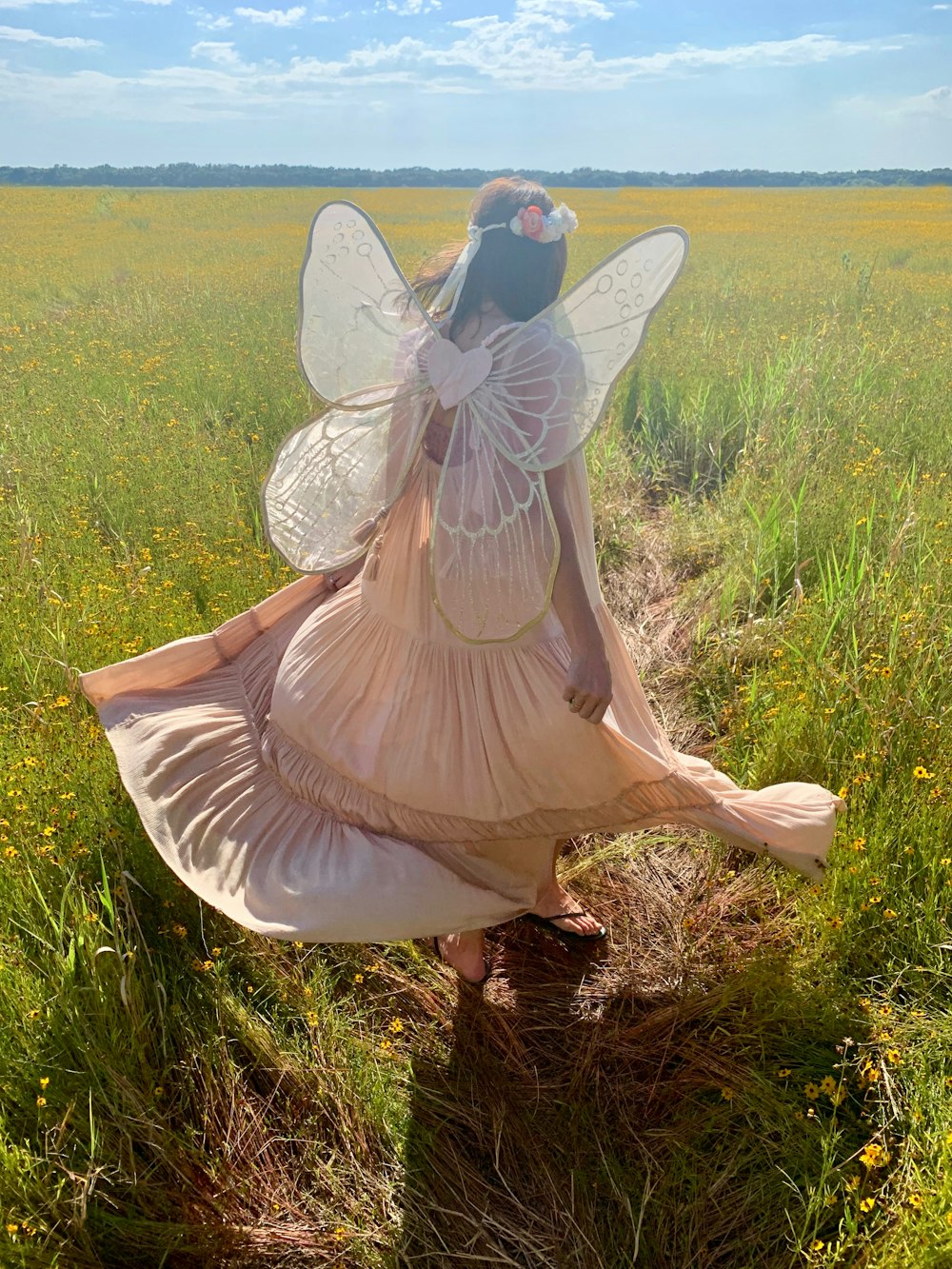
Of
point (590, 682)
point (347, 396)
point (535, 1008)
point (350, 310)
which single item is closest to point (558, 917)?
point (535, 1008)

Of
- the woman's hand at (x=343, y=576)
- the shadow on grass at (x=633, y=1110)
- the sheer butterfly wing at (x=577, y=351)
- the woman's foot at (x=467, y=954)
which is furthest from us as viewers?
the woman's hand at (x=343, y=576)

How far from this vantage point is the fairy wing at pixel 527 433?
131 centimetres

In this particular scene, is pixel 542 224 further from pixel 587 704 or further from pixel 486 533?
pixel 587 704

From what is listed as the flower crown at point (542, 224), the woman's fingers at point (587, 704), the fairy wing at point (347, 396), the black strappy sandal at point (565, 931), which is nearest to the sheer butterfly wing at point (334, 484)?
the fairy wing at point (347, 396)

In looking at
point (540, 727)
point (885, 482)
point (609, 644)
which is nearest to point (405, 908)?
point (540, 727)

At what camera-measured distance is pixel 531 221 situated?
1380mm

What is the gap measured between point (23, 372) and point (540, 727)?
14.3 ft

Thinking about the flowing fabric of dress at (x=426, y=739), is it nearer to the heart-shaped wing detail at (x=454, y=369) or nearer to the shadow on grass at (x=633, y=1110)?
the heart-shaped wing detail at (x=454, y=369)

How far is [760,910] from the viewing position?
1977mm

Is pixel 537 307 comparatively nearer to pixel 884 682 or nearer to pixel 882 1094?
pixel 884 682

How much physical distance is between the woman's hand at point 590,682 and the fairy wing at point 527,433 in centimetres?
11

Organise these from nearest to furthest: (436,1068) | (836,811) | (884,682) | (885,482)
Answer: (436,1068), (836,811), (884,682), (885,482)

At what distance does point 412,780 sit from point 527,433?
631mm

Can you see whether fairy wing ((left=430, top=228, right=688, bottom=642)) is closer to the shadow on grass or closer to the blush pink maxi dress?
the blush pink maxi dress
